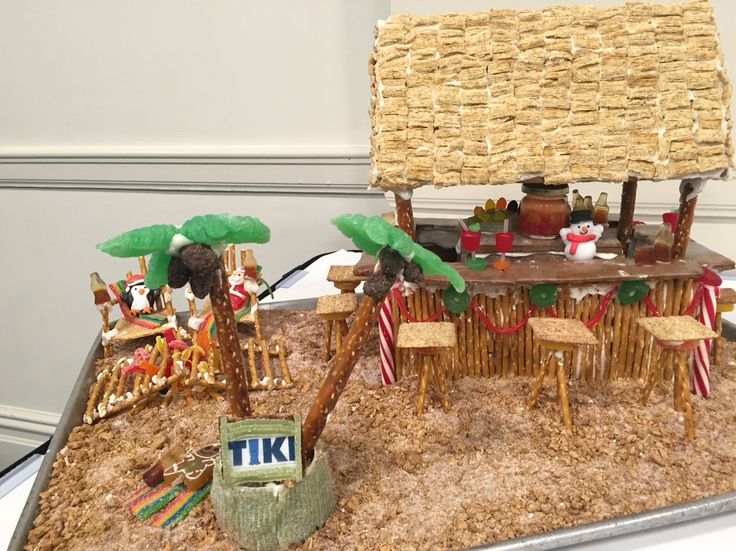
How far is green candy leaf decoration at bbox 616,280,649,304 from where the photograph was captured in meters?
2.54

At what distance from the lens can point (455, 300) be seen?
8.61 ft

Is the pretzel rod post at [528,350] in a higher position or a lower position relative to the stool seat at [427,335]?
lower

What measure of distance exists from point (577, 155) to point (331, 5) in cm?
246

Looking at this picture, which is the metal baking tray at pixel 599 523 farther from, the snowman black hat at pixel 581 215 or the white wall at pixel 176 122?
the white wall at pixel 176 122

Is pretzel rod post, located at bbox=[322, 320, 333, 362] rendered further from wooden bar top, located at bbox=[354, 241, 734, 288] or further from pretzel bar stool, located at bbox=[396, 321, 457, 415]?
pretzel bar stool, located at bbox=[396, 321, 457, 415]

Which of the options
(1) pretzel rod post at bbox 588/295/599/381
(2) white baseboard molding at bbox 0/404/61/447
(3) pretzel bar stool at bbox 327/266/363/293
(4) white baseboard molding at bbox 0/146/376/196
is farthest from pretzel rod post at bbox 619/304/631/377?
(2) white baseboard molding at bbox 0/404/61/447

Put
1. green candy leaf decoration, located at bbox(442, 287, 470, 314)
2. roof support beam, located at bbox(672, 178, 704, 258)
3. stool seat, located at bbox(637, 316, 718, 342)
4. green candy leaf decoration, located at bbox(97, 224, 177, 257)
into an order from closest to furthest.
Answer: green candy leaf decoration, located at bbox(97, 224, 177, 257)
stool seat, located at bbox(637, 316, 718, 342)
roof support beam, located at bbox(672, 178, 704, 258)
green candy leaf decoration, located at bbox(442, 287, 470, 314)

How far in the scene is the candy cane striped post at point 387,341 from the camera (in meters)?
2.72

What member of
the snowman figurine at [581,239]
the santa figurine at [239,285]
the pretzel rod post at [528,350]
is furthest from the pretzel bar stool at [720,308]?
the santa figurine at [239,285]

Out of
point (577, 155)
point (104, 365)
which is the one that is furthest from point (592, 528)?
point (104, 365)

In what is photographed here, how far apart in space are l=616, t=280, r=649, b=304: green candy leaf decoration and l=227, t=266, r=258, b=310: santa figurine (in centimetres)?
190

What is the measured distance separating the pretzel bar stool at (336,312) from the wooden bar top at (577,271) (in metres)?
0.24

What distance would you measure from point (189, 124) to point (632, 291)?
11.4 feet

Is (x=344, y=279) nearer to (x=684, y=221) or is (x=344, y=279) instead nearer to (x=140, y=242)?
(x=140, y=242)
